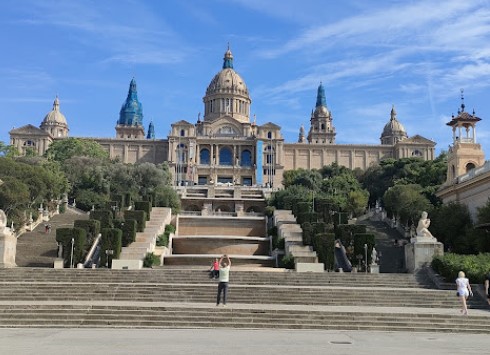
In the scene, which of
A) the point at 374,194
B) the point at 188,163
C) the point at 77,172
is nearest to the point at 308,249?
the point at 77,172

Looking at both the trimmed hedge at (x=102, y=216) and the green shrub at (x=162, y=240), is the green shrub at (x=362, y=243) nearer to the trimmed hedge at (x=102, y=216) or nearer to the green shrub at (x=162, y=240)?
the green shrub at (x=162, y=240)

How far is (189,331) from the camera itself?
15.5 m

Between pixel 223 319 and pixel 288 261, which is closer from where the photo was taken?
pixel 223 319

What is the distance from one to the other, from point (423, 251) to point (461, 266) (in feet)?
11.5

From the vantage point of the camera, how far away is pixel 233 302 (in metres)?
20.6

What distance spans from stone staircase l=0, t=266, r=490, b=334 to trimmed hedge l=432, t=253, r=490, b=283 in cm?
95

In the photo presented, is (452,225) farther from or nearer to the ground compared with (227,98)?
nearer to the ground

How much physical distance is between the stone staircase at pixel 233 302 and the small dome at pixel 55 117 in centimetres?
12184

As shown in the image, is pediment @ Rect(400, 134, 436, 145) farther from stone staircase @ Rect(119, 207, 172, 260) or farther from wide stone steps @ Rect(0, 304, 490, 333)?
wide stone steps @ Rect(0, 304, 490, 333)

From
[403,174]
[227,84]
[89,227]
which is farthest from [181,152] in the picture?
[89,227]

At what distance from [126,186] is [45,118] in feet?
264

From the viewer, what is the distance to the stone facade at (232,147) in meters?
113

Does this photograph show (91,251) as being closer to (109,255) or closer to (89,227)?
(89,227)

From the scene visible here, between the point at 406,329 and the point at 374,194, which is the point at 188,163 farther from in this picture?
the point at 406,329
